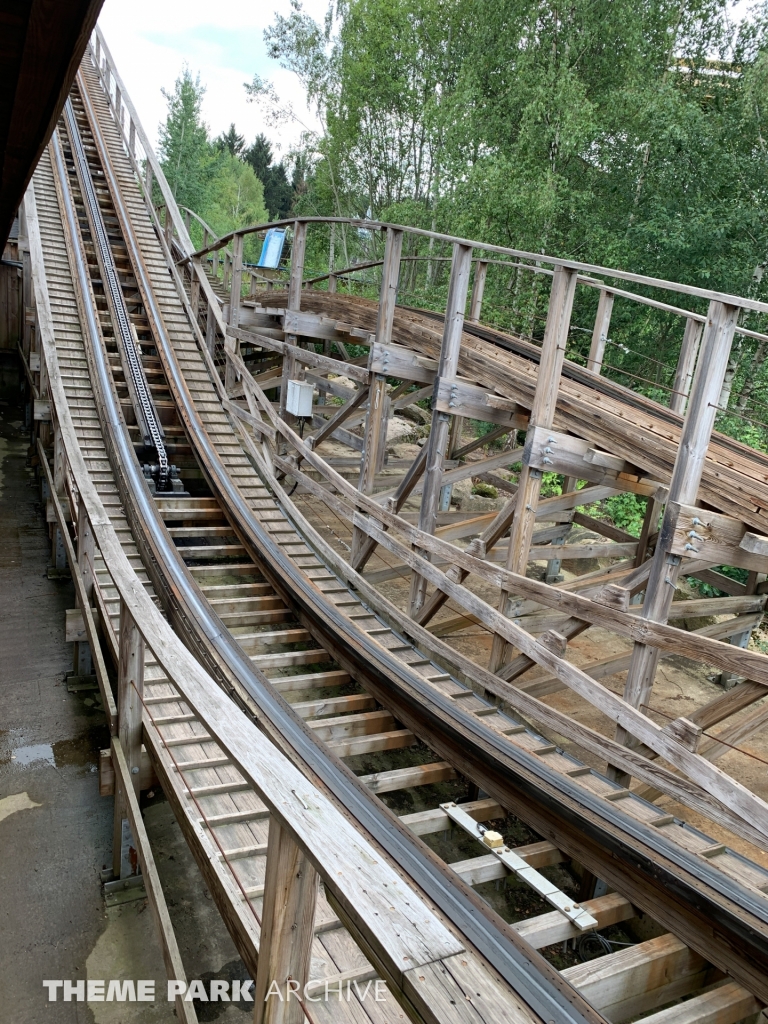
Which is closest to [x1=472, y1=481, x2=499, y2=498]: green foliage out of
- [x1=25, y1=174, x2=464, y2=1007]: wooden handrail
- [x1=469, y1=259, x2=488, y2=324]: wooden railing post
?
[x1=469, y1=259, x2=488, y2=324]: wooden railing post

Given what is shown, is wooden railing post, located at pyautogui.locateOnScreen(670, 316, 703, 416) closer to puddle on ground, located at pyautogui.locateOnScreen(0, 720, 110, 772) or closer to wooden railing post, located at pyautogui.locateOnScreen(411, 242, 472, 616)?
wooden railing post, located at pyautogui.locateOnScreen(411, 242, 472, 616)

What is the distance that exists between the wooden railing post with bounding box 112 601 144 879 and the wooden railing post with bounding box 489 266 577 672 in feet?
8.07

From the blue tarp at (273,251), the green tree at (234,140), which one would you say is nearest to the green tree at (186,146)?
the blue tarp at (273,251)

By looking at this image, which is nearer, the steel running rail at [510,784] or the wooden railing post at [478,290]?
the steel running rail at [510,784]

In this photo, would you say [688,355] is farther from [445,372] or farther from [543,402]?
[445,372]

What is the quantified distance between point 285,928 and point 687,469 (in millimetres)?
3053

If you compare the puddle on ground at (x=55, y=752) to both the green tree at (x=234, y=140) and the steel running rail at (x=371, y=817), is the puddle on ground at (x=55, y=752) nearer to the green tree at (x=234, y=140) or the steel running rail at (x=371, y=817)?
the steel running rail at (x=371, y=817)

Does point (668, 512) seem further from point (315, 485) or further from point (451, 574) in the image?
point (315, 485)

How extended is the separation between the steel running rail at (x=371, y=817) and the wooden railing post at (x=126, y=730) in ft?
2.82

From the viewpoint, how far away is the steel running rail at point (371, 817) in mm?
2533

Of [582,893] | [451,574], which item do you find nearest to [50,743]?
[451,574]

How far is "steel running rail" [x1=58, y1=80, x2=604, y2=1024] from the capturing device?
2.53 m

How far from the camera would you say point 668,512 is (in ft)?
12.4

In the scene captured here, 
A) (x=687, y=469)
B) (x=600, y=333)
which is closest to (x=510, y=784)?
(x=687, y=469)
